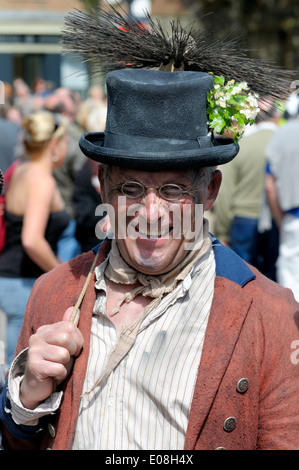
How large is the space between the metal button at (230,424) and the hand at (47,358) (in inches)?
20.6

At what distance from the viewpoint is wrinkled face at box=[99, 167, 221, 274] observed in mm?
2182

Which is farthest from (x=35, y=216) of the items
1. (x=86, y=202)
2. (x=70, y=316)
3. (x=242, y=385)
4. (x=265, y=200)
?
(x=242, y=385)

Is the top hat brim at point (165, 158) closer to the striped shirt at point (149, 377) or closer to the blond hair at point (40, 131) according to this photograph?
the striped shirt at point (149, 377)

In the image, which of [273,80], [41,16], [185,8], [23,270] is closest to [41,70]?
[41,16]

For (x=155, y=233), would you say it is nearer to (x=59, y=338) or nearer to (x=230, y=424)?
(x=59, y=338)

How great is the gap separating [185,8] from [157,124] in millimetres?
24410

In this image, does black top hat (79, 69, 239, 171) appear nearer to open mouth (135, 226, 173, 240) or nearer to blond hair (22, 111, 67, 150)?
open mouth (135, 226, 173, 240)

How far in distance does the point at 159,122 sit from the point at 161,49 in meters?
0.30

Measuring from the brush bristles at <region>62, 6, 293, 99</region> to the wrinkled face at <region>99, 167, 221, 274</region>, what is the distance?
0.40m

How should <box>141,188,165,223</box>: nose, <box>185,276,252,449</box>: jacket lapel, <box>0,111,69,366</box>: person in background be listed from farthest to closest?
<box>0,111,69,366</box>: person in background < <box>141,188,165,223</box>: nose < <box>185,276,252,449</box>: jacket lapel

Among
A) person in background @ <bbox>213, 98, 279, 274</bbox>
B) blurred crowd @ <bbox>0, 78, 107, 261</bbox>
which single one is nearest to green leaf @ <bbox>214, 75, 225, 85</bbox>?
blurred crowd @ <bbox>0, 78, 107, 261</bbox>

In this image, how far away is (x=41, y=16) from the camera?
24891mm

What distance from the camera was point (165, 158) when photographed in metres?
2.11
